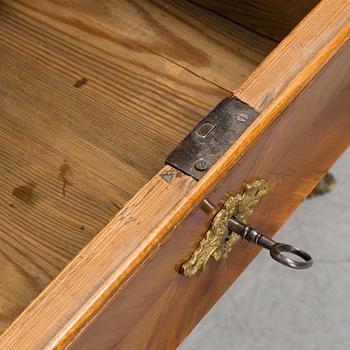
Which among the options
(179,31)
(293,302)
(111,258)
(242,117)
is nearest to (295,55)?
(242,117)

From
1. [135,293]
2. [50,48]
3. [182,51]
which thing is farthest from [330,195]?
[135,293]

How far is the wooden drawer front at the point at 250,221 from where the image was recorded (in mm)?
840

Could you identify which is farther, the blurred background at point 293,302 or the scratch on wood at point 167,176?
the blurred background at point 293,302

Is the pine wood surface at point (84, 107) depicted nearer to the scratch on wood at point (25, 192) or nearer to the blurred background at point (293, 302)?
the scratch on wood at point (25, 192)

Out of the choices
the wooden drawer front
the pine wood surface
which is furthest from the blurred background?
the pine wood surface

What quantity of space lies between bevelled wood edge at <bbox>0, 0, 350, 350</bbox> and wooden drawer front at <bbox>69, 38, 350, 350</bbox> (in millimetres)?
26

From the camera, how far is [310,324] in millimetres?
1587

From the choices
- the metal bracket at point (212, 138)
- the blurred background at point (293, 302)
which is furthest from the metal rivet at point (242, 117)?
the blurred background at point (293, 302)

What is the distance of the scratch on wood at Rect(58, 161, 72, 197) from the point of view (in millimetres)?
1153

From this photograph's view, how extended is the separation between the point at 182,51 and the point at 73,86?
171 millimetres

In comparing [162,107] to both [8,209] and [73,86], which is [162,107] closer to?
[73,86]

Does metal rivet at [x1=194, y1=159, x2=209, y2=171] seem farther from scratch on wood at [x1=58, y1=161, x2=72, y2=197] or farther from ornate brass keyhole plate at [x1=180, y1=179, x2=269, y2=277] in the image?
scratch on wood at [x1=58, y1=161, x2=72, y2=197]

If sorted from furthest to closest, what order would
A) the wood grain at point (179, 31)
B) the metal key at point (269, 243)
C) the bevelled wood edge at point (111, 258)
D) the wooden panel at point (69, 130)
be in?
the wood grain at point (179, 31), the wooden panel at point (69, 130), the metal key at point (269, 243), the bevelled wood edge at point (111, 258)

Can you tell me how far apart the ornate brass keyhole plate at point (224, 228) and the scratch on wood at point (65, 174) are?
253 mm
